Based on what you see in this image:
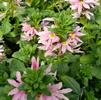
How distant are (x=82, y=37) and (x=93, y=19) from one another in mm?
169

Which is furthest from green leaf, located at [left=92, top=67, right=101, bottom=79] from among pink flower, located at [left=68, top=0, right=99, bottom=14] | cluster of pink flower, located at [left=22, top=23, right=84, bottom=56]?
pink flower, located at [left=68, top=0, right=99, bottom=14]

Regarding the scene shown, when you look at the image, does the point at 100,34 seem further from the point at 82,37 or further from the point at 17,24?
the point at 17,24

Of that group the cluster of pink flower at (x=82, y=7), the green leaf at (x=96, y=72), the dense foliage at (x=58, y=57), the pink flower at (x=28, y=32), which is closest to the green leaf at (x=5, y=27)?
the dense foliage at (x=58, y=57)

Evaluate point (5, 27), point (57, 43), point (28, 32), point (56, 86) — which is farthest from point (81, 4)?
point (56, 86)

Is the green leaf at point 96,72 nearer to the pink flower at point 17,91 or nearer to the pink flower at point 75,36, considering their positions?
the pink flower at point 75,36

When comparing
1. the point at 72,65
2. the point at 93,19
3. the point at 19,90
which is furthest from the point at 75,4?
the point at 19,90

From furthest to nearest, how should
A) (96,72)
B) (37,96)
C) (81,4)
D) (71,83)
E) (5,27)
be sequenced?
(5,27) → (81,4) → (96,72) → (71,83) → (37,96)

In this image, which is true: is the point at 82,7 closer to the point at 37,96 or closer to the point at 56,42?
the point at 56,42

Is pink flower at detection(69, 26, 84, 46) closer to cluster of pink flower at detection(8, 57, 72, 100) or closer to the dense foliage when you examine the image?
the dense foliage

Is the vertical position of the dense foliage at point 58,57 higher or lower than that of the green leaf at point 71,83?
higher

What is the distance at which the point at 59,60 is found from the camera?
1.77 metres

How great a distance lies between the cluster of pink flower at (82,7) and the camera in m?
2.03

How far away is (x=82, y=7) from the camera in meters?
2.05

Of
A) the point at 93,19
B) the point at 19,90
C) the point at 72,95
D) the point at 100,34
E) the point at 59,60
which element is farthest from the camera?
the point at 93,19
